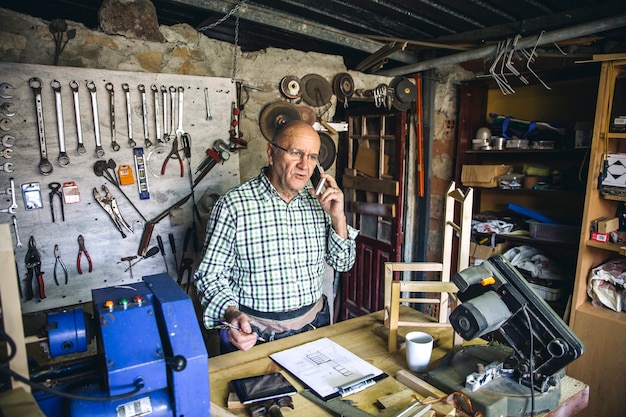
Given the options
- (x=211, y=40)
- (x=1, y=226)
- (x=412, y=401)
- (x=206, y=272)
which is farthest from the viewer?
(x=211, y=40)

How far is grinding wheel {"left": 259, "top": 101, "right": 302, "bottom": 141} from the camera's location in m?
3.03

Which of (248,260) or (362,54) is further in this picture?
(362,54)

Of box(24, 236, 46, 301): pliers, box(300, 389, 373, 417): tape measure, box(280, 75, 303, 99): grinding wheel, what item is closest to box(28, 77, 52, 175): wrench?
box(24, 236, 46, 301): pliers

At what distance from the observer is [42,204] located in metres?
2.19

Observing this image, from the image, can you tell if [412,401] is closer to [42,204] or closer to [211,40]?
[42,204]

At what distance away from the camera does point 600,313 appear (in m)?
2.54

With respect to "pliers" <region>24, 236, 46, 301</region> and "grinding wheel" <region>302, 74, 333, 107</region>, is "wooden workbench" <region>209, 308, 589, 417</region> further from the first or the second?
"grinding wheel" <region>302, 74, 333, 107</region>

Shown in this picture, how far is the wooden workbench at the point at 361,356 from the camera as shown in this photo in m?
1.21

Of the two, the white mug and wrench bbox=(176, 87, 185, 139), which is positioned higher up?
wrench bbox=(176, 87, 185, 139)

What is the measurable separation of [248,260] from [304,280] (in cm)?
30

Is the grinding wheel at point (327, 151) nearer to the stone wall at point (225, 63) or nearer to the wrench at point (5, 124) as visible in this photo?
the stone wall at point (225, 63)

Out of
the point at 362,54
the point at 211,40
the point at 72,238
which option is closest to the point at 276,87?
the point at 211,40

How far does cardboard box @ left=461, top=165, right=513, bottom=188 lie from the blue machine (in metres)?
2.79

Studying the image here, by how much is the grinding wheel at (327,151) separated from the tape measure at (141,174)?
4.68ft
